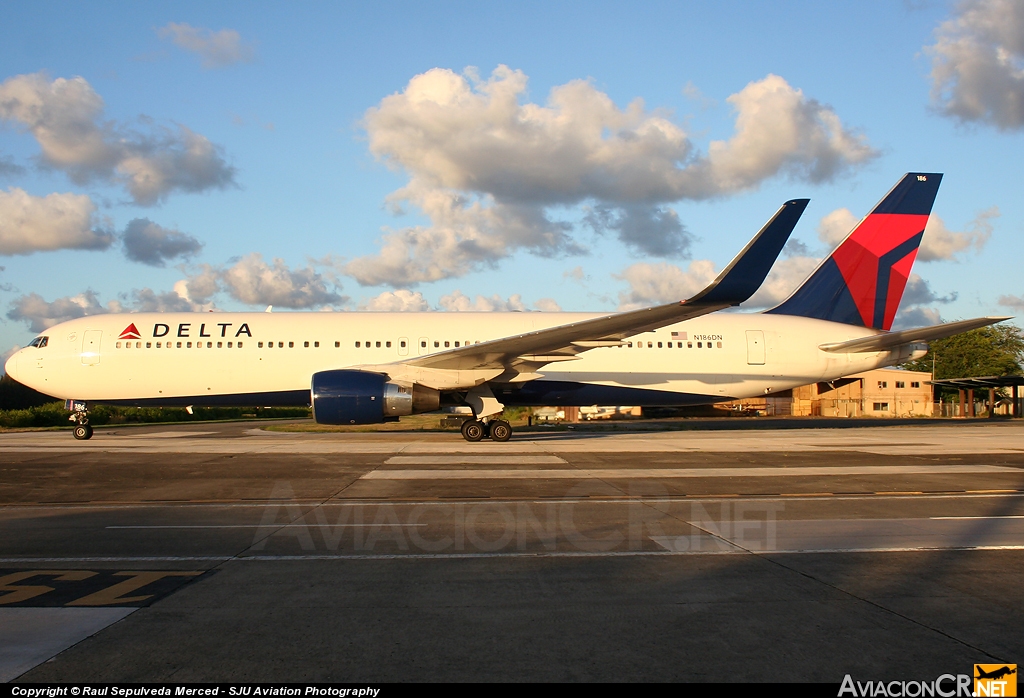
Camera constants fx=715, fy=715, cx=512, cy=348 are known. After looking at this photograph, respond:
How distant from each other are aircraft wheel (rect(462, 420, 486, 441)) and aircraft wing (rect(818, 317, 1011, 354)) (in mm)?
10787

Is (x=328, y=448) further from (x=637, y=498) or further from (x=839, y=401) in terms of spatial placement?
(x=839, y=401)

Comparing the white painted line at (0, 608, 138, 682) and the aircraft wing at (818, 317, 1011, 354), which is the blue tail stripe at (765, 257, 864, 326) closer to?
the aircraft wing at (818, 317, 1011, 354)

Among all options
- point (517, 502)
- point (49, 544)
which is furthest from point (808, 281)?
point (49, 544)

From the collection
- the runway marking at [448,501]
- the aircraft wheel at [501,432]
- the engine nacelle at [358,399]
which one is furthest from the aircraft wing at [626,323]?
the runway marking at [448,501]

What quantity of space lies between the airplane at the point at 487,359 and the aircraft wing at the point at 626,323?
7.7 inches

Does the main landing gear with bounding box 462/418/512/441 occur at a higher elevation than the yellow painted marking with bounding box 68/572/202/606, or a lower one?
higher

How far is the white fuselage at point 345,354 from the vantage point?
20.6 metres

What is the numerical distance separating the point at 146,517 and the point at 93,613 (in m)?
4.12

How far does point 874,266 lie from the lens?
75.3 feet

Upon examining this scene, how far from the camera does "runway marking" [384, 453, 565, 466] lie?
45.2ft

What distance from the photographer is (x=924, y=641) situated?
4.07 metres

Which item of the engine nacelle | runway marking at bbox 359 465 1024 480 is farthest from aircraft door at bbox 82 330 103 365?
runway marking at bbox 359 465 1024 480

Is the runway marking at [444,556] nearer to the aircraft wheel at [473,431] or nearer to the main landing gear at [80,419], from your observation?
the aircraft wheel at [473,431]

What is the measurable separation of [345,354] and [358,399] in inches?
156
